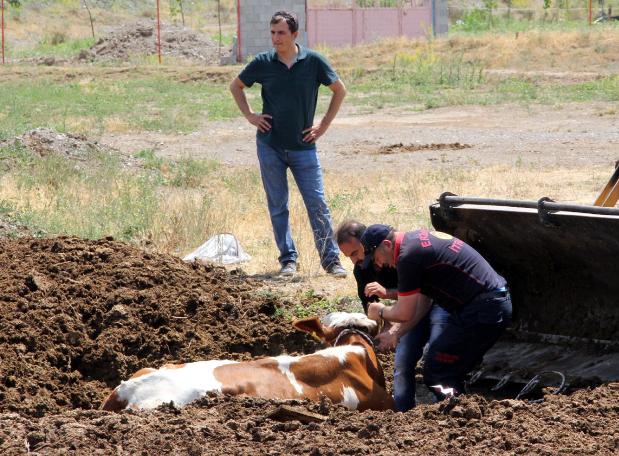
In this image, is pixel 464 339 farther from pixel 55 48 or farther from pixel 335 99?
pixel 55 48

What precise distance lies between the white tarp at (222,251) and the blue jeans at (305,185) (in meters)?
0.85

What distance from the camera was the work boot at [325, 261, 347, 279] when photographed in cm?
978

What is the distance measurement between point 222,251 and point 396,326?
404cm

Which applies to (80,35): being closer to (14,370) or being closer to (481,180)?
(481,180)

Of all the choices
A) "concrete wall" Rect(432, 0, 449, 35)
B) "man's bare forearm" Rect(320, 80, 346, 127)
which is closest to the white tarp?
"man's bare forearm" Rect(320, 80, 346, 127)

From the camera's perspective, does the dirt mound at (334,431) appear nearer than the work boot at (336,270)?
Yes

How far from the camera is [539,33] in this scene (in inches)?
1506

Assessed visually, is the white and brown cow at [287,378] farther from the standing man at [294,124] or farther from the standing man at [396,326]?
the standing man at [294,124]

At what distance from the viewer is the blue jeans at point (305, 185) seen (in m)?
9.81

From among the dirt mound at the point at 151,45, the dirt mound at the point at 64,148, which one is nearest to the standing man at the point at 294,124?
the dirt mound at the point at 64,148

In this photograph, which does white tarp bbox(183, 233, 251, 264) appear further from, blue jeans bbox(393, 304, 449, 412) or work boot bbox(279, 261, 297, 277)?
blue jeans bbox(393, 304, 449, 412)

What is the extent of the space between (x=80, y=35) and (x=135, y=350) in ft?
182

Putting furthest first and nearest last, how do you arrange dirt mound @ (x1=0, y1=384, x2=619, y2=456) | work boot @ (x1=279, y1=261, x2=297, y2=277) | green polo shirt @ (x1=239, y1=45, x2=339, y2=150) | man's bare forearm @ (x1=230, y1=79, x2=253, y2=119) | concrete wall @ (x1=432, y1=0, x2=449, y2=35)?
concrete wall @ (x1=432, y1=0, x2=449, y2=35) < man's bare forearm @ (x1=230, y1=79, x2=253, y2=119) < work boot @ (x1=279, y1=261, x2=297, y2=277) < green polo shirt @ (x1=239, y1=45, x2=339, y2=150) < dirt mound @ (x1=0, y1=384, x2=619, y2=456)

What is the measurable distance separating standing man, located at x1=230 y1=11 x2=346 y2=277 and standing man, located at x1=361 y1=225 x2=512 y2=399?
3135 millimetres
